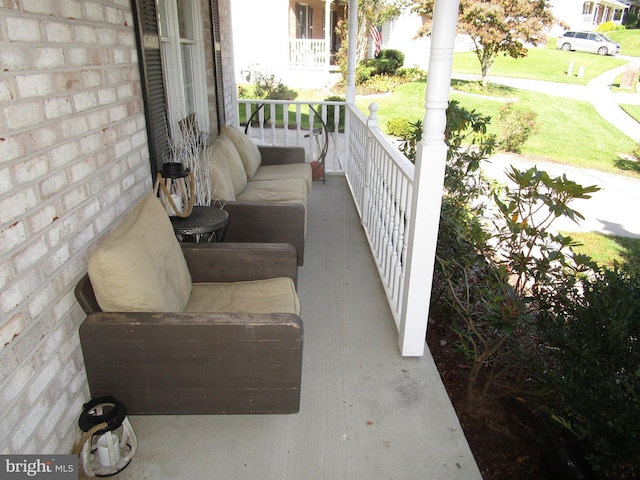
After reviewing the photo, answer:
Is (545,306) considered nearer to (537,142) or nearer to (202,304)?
(202,304)

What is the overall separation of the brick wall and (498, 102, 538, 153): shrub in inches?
378

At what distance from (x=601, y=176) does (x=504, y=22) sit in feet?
23.4

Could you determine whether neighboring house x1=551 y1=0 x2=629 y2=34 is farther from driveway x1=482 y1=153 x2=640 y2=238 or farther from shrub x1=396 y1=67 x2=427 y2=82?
driveway x1=482 y1=153 x2=640 y2=238

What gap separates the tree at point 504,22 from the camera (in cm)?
1370

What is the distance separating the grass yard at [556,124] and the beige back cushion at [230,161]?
Answer: 648 centimetres

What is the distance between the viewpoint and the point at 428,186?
2.22m

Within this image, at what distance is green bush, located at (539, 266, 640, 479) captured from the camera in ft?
4.88

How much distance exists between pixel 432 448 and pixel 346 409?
1.32 feet

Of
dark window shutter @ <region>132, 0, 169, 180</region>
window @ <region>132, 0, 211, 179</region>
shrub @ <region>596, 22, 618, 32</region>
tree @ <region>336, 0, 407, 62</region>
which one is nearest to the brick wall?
dark window shutter @ <region>132, 0, 169, 180</region>

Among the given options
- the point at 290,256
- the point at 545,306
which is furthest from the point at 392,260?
the point at 545,306

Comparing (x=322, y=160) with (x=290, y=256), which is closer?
(x=290, y=256)

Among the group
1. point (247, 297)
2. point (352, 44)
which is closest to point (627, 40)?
point (352, 44)

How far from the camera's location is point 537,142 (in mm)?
11773

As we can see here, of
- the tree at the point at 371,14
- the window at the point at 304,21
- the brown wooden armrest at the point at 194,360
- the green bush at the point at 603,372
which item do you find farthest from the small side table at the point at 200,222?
the window at the point at 304,21
